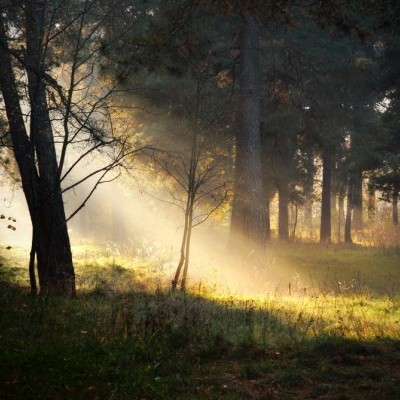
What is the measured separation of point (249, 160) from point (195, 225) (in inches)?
185

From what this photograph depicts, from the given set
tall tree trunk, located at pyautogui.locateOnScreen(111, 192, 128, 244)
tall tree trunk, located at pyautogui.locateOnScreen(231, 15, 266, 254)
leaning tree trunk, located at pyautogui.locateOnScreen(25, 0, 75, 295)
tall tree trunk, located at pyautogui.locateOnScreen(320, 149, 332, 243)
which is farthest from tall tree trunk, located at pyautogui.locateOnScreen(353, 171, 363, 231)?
leaning tree trunk, located at pyautogui.locateOnScreen(25, 0, 75, 295)

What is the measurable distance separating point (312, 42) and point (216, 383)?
14.6 m

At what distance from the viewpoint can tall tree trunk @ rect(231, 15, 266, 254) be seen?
1410 centimetres

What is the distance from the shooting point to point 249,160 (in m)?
14.3

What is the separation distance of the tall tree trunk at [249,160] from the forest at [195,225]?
0.17ft

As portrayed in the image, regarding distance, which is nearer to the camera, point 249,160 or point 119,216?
point 249,160

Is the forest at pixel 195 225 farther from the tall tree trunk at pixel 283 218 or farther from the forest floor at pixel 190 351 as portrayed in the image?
the tall tree trunk at pixel 283 218

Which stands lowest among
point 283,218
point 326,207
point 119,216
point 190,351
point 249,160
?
point 190,351

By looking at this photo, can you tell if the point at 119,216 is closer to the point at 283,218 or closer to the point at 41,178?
the point at 283,218

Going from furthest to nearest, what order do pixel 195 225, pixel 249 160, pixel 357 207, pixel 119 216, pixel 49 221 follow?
pixel 119 216, pixel 357 207, pixel 249 160, pixel 195 225, pixel 49 221

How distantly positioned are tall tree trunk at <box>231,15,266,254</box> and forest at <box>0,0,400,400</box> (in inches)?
2.1

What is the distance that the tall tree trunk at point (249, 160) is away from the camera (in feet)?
46.3

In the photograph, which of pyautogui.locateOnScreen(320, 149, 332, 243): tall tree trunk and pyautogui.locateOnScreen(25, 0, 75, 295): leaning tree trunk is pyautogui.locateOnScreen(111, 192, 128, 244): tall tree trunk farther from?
pyautogui.locateOnScreen(25, 0, 75, 295): leaning tree trunk

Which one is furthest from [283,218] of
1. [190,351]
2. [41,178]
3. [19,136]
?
[190,351]
